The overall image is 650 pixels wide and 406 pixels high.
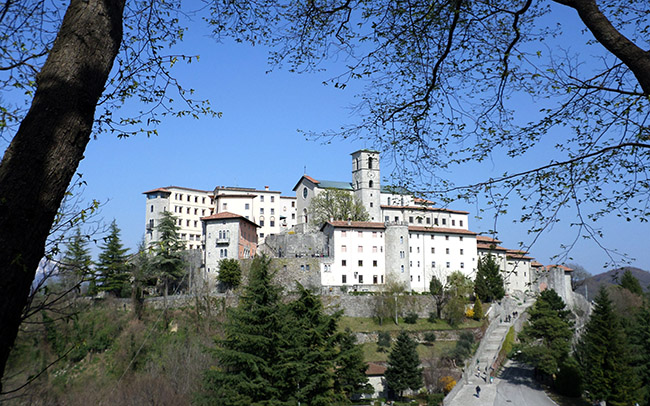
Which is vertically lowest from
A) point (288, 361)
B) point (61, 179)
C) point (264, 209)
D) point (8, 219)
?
point (288, 361)

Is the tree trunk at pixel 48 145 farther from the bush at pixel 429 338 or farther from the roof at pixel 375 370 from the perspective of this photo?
the bush at pixel 429 338

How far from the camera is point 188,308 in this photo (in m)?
44.6

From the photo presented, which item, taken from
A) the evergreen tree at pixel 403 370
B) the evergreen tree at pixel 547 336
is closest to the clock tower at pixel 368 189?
the evergreen tree at pixel 547 336

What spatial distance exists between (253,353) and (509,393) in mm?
20442

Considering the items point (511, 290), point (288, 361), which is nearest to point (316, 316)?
point (288, 361)

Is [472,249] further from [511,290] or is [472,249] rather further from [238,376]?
[238,376]

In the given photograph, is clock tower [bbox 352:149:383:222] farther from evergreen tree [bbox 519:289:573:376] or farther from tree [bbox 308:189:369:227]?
evergreen tree [bbox 519:289:573:376]

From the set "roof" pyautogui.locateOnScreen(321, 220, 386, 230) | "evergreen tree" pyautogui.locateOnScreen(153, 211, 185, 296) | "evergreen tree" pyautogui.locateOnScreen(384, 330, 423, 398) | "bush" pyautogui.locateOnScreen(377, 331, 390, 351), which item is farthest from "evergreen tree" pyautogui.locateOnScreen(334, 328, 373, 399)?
"roof" pyautogui.locateOnScreen(321, 220, 386, 230)

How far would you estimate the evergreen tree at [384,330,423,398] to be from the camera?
3484 cm

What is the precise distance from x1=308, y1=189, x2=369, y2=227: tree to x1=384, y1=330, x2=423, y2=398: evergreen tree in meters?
30.3

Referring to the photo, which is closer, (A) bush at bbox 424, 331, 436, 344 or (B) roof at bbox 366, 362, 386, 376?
(B) roof at bbox 366, 362, 386, 376

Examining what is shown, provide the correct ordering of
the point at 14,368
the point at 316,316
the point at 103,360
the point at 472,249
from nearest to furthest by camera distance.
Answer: the point at 14,368
the point at 316,316
the point at 103,360
the point at 472,249

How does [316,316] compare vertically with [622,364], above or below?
above

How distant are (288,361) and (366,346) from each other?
23.4 metres
